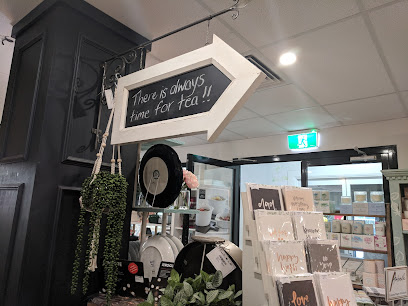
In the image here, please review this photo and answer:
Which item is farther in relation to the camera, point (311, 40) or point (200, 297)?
point (311, 40)

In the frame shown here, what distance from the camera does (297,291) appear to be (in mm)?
1072

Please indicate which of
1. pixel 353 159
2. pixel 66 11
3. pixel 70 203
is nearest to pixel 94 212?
pixel 70 203

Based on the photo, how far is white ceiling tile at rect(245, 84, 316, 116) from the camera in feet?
10.6

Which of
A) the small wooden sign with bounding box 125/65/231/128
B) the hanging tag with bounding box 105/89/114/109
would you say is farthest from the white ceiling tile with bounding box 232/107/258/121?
the small wooden sign with bounding box 125/65/231/128

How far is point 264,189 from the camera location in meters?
1.36

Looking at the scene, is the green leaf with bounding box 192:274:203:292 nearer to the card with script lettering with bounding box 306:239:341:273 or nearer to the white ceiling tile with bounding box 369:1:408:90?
the card with script lettering with bounding box 306:239:341:273

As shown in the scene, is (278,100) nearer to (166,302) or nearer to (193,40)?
(193,40)

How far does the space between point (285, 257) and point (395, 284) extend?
1391 millimetres

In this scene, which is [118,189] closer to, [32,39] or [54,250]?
[54,250]

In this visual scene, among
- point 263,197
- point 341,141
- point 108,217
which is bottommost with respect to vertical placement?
point 108,217

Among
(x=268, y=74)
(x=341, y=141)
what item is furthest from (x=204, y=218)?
(x=268, y=74)

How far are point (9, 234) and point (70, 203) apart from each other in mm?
355

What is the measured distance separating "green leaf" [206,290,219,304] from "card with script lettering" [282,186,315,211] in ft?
1.59

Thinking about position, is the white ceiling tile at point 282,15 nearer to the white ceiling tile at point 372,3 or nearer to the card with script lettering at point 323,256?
the white ceiling tile at point 372,3
